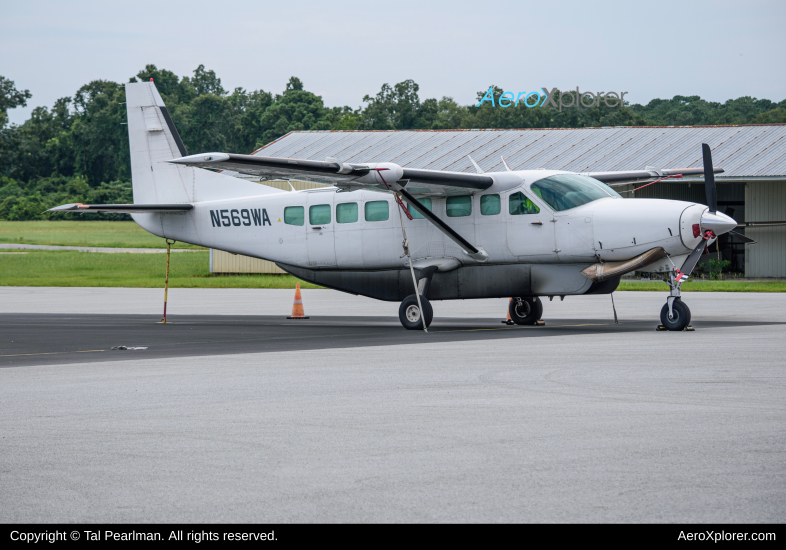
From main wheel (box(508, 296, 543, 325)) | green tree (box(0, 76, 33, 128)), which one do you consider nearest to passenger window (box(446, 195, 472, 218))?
main wheel (box(508, 296, 543, 325))

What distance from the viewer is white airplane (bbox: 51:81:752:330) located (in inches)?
632

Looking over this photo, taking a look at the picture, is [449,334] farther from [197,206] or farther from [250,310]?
[250,310]

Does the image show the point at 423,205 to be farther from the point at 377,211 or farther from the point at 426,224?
the point at 377,211

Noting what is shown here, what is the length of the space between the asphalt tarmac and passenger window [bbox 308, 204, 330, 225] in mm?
4674

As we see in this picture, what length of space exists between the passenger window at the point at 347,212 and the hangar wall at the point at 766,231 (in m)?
21.6

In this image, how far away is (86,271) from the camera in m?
46.4

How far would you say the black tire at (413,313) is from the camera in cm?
1752

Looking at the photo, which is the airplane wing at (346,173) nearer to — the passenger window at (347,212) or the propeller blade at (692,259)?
the passenger window at (347,212)

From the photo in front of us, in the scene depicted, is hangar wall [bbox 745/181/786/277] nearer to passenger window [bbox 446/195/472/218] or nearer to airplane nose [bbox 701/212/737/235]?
passenger window [bbox 446/195/472/218]

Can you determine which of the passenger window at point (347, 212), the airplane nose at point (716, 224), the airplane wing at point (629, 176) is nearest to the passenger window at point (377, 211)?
the passenger window at point (347, 212)

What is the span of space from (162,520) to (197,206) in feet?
54.8
